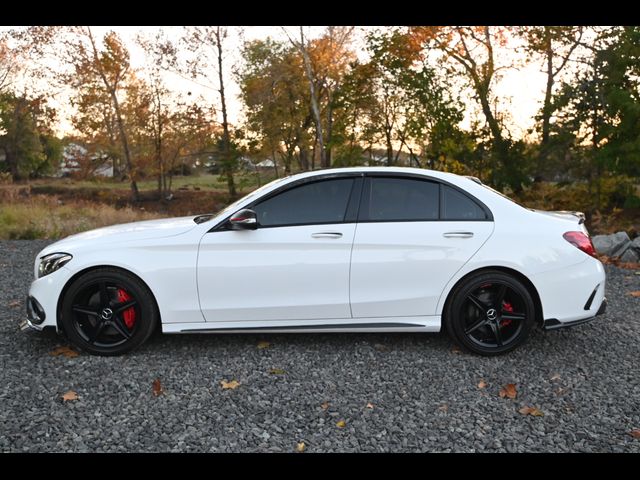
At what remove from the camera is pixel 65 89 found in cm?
2488

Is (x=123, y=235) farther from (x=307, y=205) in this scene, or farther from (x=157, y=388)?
(x=307, y=205)

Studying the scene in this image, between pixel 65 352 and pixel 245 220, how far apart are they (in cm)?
190

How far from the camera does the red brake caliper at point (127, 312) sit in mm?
4504

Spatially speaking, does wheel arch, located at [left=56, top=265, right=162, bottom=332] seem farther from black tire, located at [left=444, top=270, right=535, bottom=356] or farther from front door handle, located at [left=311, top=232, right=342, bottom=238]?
black tire, located at [left=444, top=270, right=535, bottom=356]

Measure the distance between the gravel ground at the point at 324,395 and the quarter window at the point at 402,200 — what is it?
1145 millimetres

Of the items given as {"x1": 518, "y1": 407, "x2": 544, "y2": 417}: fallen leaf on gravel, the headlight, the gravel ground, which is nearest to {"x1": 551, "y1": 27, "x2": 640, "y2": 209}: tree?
the gravel ground

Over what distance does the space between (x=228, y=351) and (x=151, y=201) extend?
2358 cm

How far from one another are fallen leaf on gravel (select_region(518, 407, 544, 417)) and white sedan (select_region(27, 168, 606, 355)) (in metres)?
0.89

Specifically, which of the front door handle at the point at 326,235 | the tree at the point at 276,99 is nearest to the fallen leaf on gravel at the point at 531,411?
the front door handle at the point at 326,235

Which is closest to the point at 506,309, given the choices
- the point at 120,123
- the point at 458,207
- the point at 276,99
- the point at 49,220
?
the point at 458,207

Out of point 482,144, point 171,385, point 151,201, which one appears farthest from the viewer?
point 151,201

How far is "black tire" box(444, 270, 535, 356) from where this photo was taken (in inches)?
175
